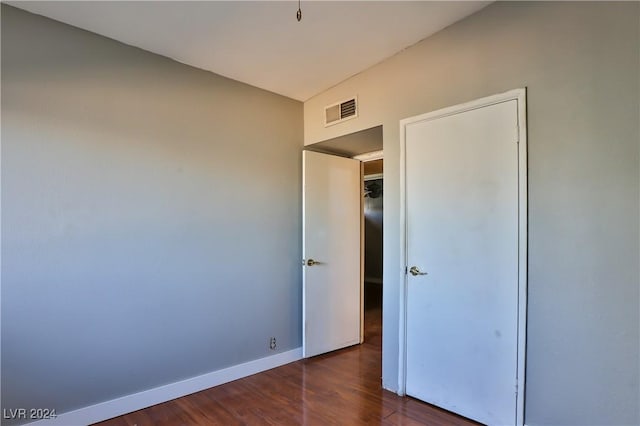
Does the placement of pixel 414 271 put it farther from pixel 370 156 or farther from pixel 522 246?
pixel 370 156

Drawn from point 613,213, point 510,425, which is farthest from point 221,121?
point 510,425

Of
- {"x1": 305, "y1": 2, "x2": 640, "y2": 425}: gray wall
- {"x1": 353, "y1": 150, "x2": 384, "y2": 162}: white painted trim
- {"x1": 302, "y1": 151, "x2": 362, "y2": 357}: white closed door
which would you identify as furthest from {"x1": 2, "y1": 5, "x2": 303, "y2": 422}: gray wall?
{"x1": 305, "y1": 2, "x2": 640, "y2": 425}: gray wall

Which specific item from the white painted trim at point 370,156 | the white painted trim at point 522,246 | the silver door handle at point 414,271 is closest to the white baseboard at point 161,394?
the silver door handle at point 414,271

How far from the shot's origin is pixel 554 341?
1902 mm

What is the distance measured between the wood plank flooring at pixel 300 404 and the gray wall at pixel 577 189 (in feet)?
2.54

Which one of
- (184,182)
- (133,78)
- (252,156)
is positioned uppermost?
(133,78)

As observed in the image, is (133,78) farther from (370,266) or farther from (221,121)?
(370,266)

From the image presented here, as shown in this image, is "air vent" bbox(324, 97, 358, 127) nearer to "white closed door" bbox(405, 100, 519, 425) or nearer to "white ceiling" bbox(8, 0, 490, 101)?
"white ceiling" bbox(8, 0, 490, 101)

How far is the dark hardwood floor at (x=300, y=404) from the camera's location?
231cm

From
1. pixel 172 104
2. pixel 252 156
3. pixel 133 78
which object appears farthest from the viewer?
pixel 252 156

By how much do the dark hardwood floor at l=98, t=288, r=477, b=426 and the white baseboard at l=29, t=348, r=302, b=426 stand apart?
5 centimetres

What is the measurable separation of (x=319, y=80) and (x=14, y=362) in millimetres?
2988

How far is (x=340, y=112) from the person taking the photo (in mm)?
3191

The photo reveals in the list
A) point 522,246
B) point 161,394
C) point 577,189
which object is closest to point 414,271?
point 522,246
